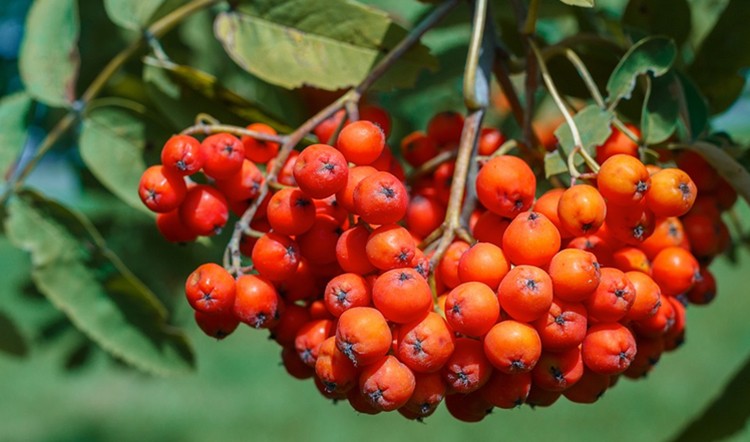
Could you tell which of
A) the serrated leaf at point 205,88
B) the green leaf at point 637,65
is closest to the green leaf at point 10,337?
the serrated leaf at point 205,88

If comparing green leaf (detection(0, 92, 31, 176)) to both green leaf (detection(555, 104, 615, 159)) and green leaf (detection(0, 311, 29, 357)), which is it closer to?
green leaf (detection(0, 311, 29, 357))

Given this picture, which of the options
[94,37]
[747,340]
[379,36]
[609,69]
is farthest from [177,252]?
[747,340]

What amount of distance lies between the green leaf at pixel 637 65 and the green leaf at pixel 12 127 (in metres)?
1.15

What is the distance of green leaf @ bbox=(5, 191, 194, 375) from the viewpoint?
166cm

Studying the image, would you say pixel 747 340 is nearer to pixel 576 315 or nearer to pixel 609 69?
pixel 609 69

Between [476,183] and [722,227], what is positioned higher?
[476,183]

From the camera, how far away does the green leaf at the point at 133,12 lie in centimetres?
171

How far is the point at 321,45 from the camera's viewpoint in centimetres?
148

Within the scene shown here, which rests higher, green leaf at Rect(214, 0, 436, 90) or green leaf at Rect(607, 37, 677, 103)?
green leaf at Rect(607, 37, 677, 103)

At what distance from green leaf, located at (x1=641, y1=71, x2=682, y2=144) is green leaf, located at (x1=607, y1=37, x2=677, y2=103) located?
0.09 ft

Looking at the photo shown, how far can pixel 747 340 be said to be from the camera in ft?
18.5

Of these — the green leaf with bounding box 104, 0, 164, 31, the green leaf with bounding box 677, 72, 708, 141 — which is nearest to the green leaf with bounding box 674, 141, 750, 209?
the green leaf with bounding box 677, 72, 708, 141

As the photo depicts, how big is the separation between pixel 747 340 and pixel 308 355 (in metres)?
5.11

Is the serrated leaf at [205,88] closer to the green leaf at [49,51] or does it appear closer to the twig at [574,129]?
the green leaf at [49,51]
